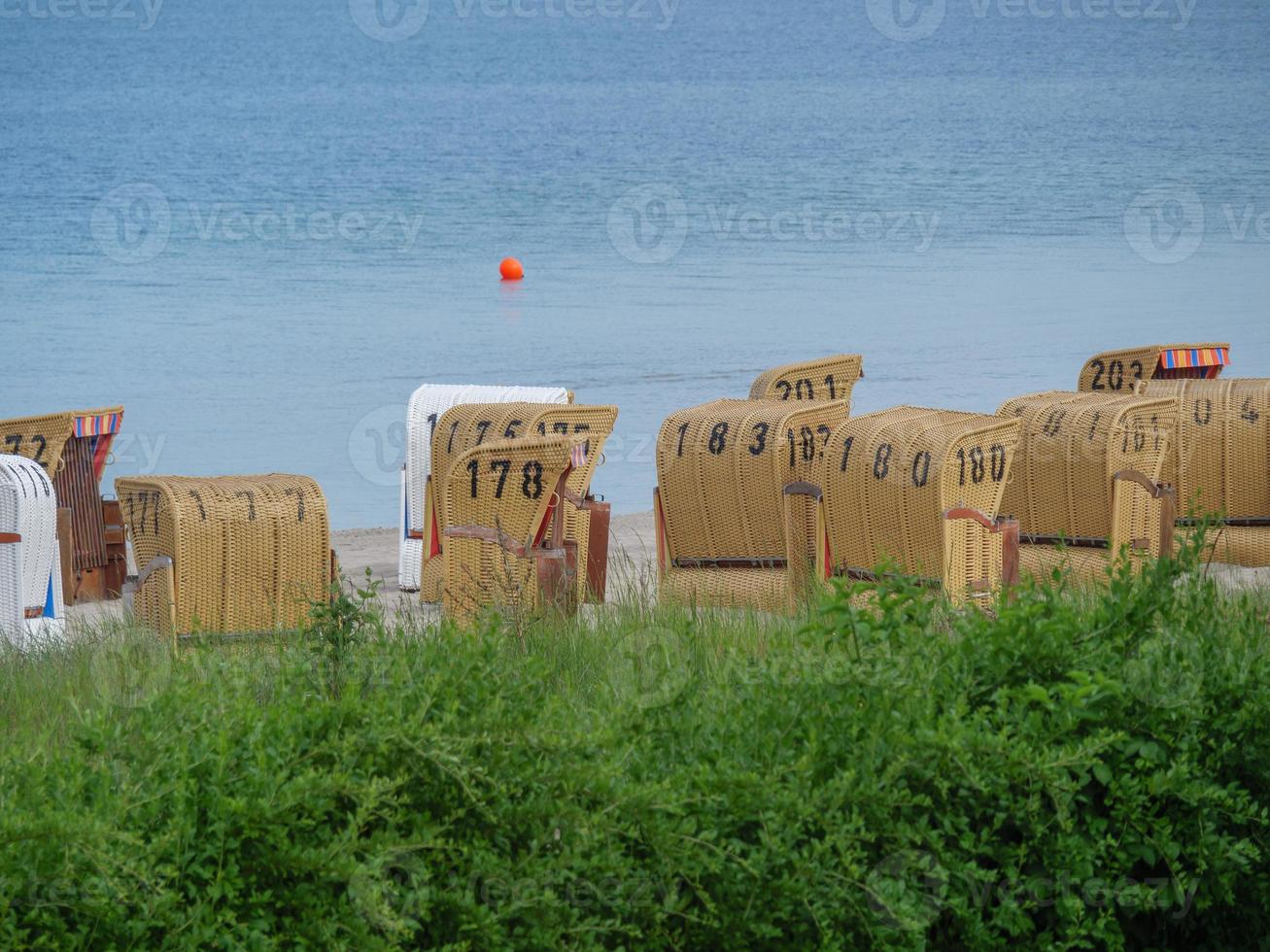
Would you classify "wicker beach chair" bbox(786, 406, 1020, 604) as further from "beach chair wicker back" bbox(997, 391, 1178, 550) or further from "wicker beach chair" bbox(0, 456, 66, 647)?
"wicker beach chair" bbox(0, 456, 66, 647)

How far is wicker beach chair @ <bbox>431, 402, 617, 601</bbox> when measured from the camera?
948cm

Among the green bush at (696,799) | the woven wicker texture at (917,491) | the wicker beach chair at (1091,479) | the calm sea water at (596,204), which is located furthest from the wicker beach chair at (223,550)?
the calm sea water at (596,204)

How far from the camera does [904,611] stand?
4.18 metres

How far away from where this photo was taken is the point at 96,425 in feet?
33.6

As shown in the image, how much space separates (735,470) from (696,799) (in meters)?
5.06

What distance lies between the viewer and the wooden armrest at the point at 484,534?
787 centimetres

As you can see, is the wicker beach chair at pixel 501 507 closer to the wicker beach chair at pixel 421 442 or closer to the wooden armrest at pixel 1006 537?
the wooden armrest at pixel 1006 537

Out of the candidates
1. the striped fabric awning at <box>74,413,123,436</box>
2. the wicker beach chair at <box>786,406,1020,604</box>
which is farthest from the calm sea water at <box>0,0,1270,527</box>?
the wicker beach chair at <box>786,406,1020,604</box>

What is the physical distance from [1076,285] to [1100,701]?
42.5 m

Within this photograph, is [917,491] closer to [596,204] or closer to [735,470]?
[735,470]

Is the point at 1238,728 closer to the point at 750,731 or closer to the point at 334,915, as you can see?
the point at 750,731

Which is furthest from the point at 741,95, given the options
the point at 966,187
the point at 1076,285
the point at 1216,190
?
the point at 1076,285

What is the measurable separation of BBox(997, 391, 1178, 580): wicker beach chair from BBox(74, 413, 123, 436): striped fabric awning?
17.0ft

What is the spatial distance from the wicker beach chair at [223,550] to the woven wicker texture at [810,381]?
126 inches
